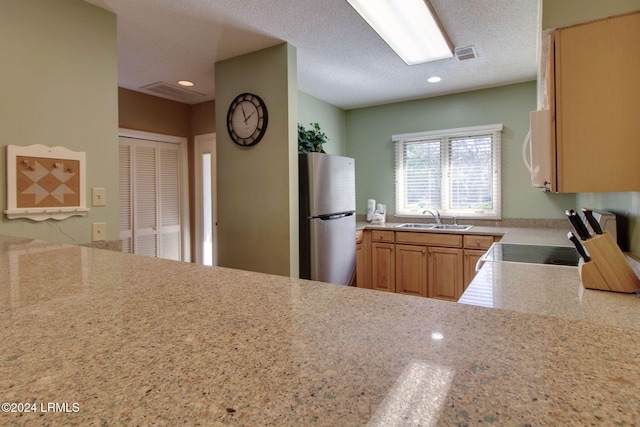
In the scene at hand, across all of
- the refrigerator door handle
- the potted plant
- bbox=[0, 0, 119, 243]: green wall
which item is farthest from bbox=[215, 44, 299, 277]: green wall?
bbox=[0, 0, 119, 243]: green wall

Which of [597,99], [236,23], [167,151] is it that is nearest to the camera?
[597,99]

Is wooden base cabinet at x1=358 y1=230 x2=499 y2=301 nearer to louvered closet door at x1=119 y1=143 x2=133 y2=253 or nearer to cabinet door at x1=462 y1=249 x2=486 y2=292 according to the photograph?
cabinet door at x1=462 y1=249 x2=486 y2=292

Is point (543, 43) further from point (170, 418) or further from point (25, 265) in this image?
point (25, 265)

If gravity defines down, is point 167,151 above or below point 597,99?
above

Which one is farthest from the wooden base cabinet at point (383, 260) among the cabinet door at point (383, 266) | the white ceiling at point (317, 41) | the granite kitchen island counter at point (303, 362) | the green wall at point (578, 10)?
the granite kitchen island counter at point (303, 362)

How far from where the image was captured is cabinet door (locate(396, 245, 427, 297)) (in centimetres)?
373

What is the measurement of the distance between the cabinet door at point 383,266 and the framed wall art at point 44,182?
280 cm

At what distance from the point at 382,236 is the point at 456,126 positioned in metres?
1.50

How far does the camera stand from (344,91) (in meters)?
3.96

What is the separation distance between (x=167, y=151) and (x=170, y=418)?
14.1ft

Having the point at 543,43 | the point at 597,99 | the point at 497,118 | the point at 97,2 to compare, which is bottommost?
the point at 597,99

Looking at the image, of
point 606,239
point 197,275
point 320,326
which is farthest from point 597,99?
point 197,275

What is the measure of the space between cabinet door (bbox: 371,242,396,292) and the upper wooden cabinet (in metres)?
2.59

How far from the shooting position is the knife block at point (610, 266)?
1.34m
